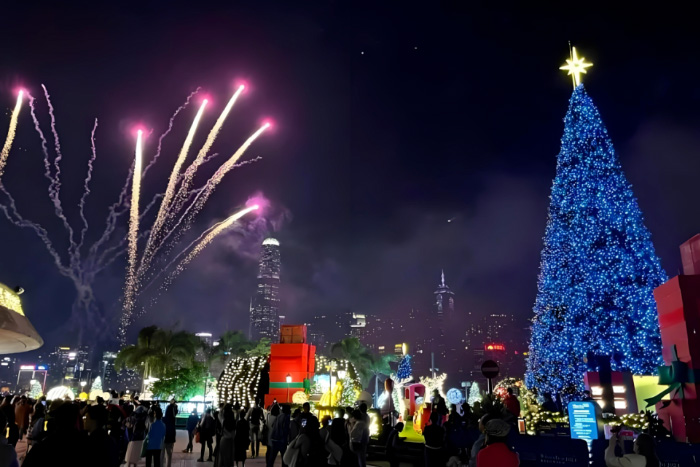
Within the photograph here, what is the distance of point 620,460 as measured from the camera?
22.4 ft

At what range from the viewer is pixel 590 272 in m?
24.8

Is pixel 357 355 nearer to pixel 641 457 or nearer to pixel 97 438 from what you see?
pixel 641 457

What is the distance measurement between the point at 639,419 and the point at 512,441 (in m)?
8.33

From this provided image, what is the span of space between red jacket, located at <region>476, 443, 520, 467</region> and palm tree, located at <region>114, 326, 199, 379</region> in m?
53.5

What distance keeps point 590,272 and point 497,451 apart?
22522 mm

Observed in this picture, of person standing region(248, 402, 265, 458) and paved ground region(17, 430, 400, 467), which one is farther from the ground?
person standing region(248, 402, 265, 458)

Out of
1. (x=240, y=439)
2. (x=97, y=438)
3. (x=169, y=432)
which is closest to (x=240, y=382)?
(x=169, y=432)

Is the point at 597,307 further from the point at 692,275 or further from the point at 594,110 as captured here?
the point at 594,110

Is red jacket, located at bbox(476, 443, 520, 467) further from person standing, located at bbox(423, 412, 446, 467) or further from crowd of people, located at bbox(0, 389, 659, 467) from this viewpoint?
person standing, located at bbox(423, 412, 446, 467)

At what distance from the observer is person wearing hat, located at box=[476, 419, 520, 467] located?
15.1ft

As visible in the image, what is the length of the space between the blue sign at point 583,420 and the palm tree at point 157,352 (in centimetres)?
4691

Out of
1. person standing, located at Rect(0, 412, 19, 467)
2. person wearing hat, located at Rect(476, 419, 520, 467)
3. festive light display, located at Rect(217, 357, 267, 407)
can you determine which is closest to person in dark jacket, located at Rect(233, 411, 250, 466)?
person standing, located at Rect(0, 412, 19, 467)

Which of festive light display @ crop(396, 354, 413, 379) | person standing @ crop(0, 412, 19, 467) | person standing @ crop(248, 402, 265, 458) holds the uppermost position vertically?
festive light display @ crop(396, 354, 413, 379)

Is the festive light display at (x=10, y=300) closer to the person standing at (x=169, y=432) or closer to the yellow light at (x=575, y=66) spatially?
the person standing at (x=169, y=432)
